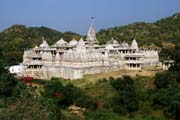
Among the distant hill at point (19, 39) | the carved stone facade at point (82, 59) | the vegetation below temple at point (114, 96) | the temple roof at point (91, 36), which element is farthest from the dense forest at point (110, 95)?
the distant hill at point (19, 39)

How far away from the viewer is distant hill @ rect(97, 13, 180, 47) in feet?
300

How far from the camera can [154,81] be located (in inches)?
2041

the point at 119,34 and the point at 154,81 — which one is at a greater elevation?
the point at 119,34

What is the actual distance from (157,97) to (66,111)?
8.64m

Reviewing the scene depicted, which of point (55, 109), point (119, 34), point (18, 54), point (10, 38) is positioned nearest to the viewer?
point (55, 109)

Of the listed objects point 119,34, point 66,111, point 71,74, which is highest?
point 119,34

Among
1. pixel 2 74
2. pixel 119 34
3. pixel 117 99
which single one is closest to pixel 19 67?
pixel 2 74

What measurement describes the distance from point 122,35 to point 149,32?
786cm

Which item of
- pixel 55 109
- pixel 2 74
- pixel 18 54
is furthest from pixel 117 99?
pixel 18 54

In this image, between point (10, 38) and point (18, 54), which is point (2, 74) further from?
point (10, 38)

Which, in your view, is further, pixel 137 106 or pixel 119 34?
pixel 119 34

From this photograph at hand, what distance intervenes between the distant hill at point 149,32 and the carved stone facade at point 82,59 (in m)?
26.0

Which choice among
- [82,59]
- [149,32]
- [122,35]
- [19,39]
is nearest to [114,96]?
[82,59]

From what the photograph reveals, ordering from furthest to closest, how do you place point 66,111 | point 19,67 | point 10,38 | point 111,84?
point 10,38 → point 19,67 → point 111,84 → point 66,111
